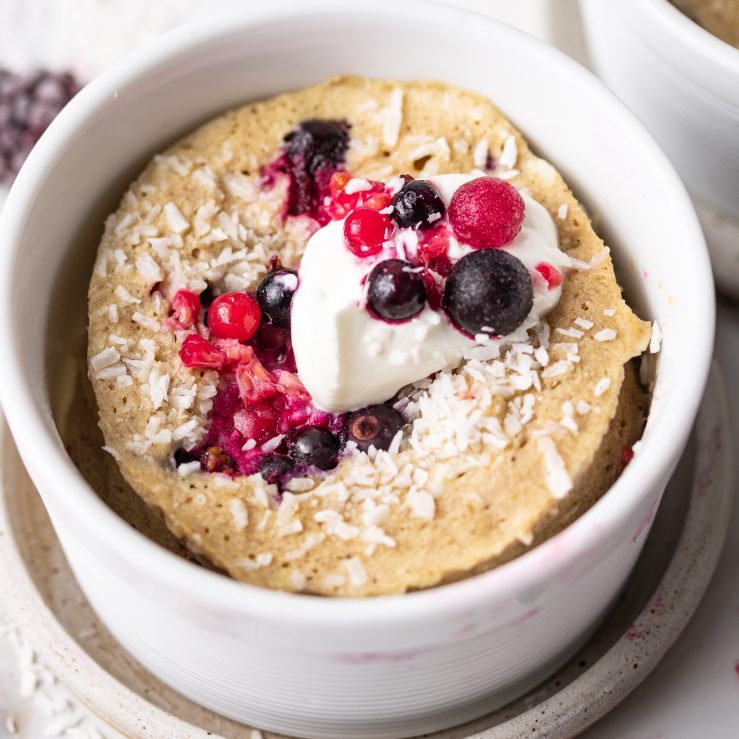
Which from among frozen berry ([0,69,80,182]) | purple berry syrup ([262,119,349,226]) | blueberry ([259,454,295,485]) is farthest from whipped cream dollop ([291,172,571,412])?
frozen berry ([0,69,80,182])

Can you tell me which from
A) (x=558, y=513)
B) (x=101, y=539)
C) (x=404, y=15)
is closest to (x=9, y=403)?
(x=101, y=539)

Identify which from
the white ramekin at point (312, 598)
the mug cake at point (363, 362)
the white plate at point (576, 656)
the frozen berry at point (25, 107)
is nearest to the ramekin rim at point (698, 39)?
the white ramekin at point (312, 598)

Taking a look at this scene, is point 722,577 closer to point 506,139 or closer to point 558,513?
point 558,513

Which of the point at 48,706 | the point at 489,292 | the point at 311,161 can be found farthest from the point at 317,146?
the point at 48,706

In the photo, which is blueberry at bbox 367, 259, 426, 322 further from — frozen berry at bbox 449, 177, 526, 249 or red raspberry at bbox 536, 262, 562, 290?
red raspberry at bbox 536, 262, 562, 290

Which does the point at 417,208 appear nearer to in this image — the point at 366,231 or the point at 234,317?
the point at 366,231

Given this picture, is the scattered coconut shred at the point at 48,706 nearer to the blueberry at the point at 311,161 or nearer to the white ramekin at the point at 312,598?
the white ramekin at the point at 312,598
